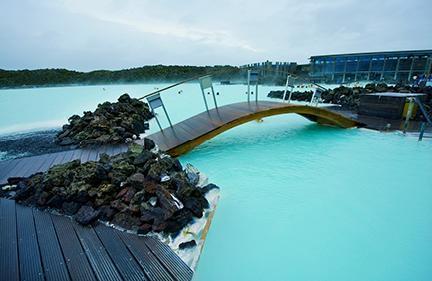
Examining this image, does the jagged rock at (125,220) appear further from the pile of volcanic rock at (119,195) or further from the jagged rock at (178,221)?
the jagged rock at (178,221)

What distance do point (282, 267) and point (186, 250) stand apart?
3.54 feet

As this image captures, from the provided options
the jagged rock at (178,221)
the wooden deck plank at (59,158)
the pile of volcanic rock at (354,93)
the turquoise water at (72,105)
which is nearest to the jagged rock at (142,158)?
the jagged rock at (178,221)

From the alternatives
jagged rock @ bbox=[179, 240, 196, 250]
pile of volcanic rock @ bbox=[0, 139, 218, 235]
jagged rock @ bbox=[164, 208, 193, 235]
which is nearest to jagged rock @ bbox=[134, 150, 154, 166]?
pile of volcanic rock @ bbox=[0, 139, 218, 235]

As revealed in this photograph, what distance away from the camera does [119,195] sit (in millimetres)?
2904

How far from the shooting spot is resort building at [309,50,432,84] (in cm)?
2014

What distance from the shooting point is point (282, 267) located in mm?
2586

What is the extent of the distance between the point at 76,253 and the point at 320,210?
3.16m

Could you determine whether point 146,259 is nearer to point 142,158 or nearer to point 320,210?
point 142,158

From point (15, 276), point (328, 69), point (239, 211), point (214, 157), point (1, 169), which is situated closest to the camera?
point (15, 276)

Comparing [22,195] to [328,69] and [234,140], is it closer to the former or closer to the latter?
[234,140]

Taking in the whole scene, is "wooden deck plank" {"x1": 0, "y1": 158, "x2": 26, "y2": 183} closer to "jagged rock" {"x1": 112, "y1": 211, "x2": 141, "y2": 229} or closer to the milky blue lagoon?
"jagged rock" {"x1": 112, "y1": 211, "x2": 141, "y2": 229}

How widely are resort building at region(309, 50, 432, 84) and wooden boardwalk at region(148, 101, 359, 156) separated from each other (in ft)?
57.2

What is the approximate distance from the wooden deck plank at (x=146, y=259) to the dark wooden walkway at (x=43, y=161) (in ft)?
7.91

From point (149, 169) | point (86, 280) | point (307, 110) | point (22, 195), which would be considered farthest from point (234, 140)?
point (86, 280)
